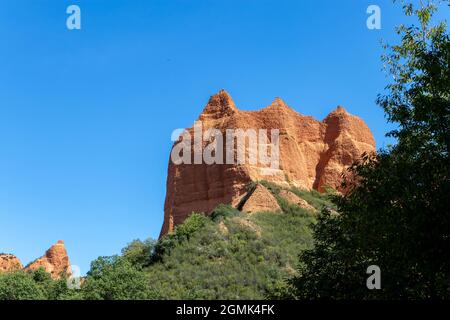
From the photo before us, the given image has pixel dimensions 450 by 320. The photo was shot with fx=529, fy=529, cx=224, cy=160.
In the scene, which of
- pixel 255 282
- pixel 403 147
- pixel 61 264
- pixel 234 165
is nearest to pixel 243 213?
pixel 234 165

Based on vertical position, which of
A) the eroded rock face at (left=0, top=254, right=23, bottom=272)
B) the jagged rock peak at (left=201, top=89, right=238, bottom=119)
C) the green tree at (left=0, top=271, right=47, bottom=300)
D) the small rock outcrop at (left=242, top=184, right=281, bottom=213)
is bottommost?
the green tree at (left=0, top=271, right=47, bottom=300)

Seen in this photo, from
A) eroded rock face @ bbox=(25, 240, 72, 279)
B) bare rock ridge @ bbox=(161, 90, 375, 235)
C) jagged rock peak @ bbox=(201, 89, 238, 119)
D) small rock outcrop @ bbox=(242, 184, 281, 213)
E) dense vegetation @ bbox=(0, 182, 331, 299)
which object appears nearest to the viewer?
dense vegetation @ bbox=(0, 182, 331, 299)

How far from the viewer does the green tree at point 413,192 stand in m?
11.3

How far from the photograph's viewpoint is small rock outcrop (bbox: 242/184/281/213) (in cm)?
7156

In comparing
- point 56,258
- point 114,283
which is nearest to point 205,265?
point 114,283

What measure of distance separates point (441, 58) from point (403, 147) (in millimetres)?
2277

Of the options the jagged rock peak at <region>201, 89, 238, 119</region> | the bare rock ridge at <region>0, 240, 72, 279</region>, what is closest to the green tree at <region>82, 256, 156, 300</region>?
the jagged rock peak at <region>201, 89, 238, 119</region>

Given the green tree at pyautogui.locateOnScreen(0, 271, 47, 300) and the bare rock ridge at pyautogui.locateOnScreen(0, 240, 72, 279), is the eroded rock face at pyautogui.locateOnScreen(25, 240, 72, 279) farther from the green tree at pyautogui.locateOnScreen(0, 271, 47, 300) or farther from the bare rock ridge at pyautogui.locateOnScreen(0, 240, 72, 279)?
the green tree at pyautogui.locateOnScreen(0, 271, 47, 300)

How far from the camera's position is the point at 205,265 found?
2163 inches

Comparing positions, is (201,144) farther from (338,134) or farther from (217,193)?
(338,134)

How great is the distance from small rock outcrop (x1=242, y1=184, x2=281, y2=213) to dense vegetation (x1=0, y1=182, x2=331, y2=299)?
1303 millimetres

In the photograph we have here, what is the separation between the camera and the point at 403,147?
1267cm

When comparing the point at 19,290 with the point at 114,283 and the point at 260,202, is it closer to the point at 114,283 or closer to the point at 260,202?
the point at 114,283

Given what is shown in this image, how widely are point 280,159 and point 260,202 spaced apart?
14.7 metres
